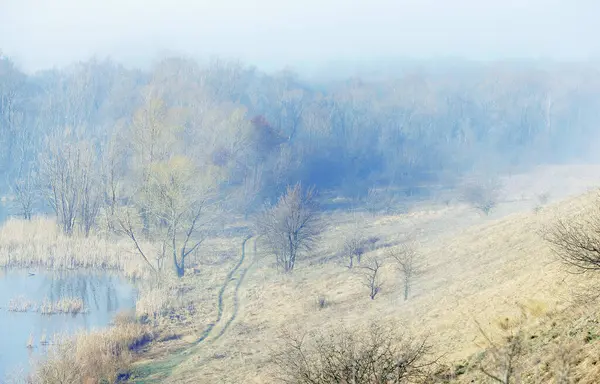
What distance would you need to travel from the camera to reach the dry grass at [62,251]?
37125mm

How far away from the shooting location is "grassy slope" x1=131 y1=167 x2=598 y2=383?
15.4 m

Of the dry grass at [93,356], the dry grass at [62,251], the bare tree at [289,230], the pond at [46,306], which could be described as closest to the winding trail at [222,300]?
the dry grass at [93,356]

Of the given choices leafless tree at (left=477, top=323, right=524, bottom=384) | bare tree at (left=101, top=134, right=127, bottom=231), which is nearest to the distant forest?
bare tree at (left=101, top=134, right=127, bottom=231)

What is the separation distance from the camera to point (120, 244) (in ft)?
134

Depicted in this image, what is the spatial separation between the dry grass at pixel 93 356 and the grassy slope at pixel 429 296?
61.9 inches

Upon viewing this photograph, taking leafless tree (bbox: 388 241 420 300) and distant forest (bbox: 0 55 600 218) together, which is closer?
leafless tree (bbox: 388 241 420 300)

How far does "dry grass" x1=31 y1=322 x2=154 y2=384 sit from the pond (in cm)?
193

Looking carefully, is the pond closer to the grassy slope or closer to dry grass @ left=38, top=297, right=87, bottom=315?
dry grass @ left=38, top=297, right=87, bottom=315

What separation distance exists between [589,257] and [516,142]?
255 ft

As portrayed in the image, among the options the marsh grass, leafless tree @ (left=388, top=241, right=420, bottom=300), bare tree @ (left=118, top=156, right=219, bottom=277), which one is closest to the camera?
leafless tree @ (left=388, top=241, right=420, bottom=300)

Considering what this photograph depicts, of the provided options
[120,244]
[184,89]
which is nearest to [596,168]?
[184,89]

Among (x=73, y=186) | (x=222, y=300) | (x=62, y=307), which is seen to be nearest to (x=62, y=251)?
(x=73, y=186)

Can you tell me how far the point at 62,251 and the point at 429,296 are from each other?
27.4 metres

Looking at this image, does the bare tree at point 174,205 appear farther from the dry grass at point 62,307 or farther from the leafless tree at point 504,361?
the leafless tree at point 504,361
